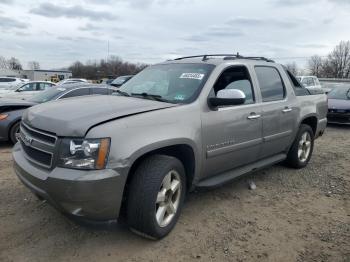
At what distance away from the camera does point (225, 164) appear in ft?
14.2

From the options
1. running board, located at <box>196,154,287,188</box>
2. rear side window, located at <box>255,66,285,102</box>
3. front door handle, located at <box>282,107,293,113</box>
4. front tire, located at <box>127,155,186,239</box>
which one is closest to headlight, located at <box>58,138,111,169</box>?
front tire, located at <box>127,155,186,239</box>

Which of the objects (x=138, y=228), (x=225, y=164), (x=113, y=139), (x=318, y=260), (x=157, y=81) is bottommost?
(x=318, y=260)

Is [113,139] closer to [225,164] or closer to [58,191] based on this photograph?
[58,191]

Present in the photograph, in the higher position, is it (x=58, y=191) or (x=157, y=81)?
(x=157, y=81)

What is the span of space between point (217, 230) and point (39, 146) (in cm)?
197

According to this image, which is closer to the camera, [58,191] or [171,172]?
[58,191]

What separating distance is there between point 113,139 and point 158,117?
589 mm

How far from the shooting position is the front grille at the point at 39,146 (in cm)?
314

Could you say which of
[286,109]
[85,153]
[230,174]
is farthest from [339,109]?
[85,153]

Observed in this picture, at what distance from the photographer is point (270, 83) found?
17.2ft

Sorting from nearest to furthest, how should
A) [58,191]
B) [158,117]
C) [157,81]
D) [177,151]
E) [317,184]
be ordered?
[58,191], [158,117], [177,151], [157,81], [317,184]

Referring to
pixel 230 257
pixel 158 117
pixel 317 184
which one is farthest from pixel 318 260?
pixel 317 184

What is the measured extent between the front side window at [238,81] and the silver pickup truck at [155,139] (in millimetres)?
14

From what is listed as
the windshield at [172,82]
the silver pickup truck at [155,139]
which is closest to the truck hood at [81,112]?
the silver pickup truck at [155,139]
